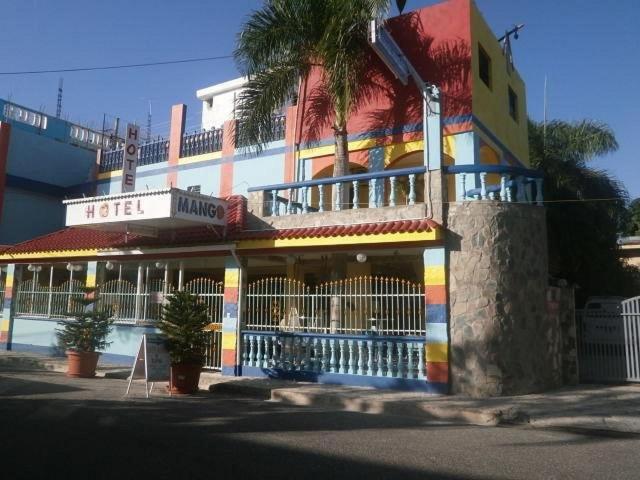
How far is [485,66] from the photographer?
13.9m

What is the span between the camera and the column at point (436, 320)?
376 inches

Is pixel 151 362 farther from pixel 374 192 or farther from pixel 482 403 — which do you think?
pixel 482 403

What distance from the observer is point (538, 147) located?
1858 cm

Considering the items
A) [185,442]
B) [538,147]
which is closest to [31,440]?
[185,442]

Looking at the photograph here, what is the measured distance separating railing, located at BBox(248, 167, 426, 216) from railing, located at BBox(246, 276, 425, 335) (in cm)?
159

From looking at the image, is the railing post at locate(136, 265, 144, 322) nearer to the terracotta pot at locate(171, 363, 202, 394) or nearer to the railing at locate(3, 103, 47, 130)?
the terracotta pot at locate(171, 363, 202, 394)

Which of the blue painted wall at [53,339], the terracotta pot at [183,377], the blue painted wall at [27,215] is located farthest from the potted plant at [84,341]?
the blue painted wall at [27,215]

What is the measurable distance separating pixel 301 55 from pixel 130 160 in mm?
6795

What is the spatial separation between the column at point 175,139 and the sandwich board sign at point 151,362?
864 cm

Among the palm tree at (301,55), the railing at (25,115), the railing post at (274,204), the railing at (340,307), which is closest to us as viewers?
the railing at (340,307)

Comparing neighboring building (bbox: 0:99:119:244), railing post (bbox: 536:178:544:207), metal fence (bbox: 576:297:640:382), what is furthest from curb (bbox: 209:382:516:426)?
neighboring building (bbox: 0:99:119:244)

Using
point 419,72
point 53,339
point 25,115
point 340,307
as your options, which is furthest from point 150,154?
point 340,307

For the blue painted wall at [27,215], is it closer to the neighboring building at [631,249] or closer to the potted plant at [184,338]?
the potted plant at [184,338]

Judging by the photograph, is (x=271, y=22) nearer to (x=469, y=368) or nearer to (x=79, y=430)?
(x=469, y=368)
